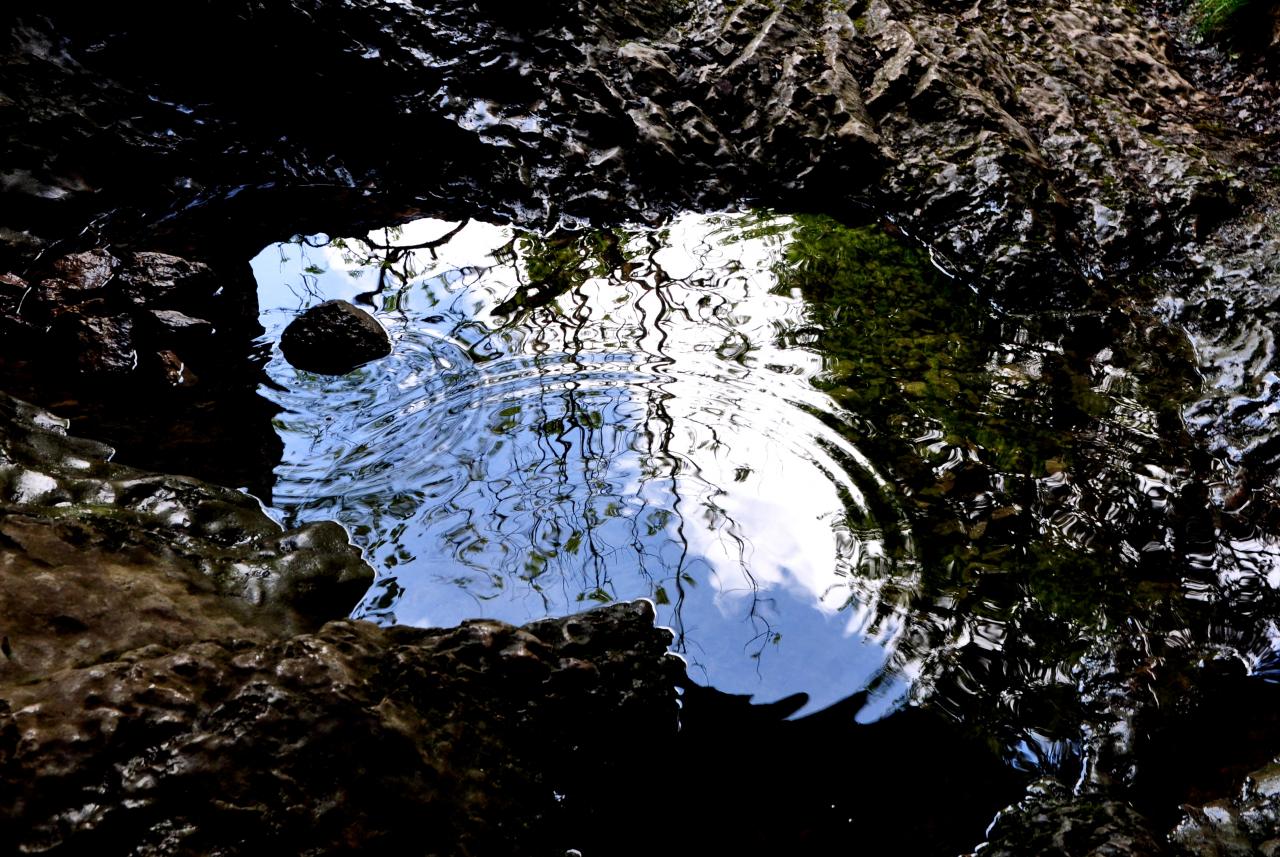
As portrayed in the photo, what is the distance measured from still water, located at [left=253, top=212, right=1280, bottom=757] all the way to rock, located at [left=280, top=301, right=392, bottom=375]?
9cm

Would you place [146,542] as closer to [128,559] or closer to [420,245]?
[128,559]

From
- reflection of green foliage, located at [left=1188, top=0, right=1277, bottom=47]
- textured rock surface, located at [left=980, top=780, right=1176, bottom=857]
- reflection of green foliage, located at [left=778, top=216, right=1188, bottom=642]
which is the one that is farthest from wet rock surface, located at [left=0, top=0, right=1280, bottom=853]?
reflection of green foliage, located at [left=1188, top=0, right=1277, bottom=47]

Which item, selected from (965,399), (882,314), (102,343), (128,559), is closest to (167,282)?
(102,343)

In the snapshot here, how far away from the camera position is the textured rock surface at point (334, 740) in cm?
166

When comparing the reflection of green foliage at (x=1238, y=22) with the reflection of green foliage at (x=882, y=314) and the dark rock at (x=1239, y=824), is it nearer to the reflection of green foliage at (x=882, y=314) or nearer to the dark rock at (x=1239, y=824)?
the reflection of green foliage at (x=882, y=314)

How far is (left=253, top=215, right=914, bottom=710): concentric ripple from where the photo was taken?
9.72 ft

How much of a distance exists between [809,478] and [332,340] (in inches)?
92.8

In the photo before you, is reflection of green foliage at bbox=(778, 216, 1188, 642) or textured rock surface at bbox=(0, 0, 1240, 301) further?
textured rock surface at bbox=(0, 0, 1240, 301)

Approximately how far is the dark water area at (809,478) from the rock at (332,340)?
0.10 metres

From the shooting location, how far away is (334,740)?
1.92 metres

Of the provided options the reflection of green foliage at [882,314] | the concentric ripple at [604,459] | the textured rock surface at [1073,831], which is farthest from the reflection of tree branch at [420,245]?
the textured rock surface at [1073,831]

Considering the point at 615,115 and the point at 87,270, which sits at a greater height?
the point at 615,115

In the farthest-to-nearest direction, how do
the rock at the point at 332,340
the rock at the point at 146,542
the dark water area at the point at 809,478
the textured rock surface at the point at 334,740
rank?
the rock at the point at 332,340, the dark water area at the point at 809,478, the rock at the point at 146,542, the textured rock surface at the point at 334,740

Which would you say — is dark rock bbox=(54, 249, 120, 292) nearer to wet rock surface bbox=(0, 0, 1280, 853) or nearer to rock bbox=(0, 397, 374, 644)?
wet rock surface bbox=(0, 0, 1280, 853)
